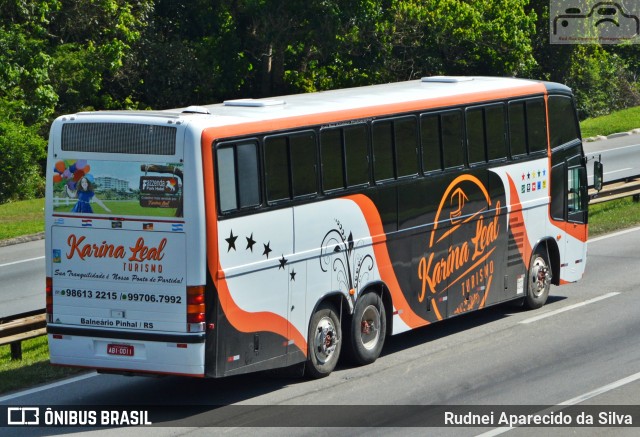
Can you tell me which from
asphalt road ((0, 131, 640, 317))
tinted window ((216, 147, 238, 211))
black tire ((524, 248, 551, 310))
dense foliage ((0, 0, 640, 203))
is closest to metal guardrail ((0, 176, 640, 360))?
tinted window ((216, 147, 238, 211))

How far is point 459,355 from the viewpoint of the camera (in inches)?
627

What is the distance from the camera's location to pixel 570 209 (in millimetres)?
19719

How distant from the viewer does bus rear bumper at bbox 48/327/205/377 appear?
42.6ft

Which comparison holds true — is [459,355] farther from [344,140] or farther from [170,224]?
[170,224]

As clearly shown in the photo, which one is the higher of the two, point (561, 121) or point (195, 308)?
point (561, 121)

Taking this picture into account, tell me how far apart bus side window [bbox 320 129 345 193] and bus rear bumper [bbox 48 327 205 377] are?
9.41 ft

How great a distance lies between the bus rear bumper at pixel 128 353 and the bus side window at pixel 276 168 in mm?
1984

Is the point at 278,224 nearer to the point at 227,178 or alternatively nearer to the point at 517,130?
A: the point at 227,178

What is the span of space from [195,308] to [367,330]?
10.8 ft

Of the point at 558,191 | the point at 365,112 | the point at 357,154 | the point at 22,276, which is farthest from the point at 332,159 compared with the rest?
the point at 22,276

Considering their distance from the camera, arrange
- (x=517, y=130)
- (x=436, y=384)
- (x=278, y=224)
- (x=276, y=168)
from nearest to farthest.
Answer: (x=278, y=224), (x=276, y=168), (x=436, y=384), (x=517, y=130)

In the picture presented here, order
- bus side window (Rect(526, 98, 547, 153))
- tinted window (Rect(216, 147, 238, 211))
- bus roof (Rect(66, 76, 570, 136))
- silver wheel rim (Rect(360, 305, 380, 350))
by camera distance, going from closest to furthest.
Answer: tinted window (Rect(216, 147, 238, 211)) → bus roof (Rect(66, 76, 570, 136)) → silver wheel rim (Rect(360, 305, 380, 350)) → bus side window (Rect(526, 98, 547, 153))

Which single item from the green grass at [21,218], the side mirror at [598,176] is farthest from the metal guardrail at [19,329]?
the green grass at [21,218]

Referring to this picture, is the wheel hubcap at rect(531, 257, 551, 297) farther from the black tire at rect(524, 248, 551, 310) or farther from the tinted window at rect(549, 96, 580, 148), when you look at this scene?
the tinted window at rect(549, 96, 580, 148)
